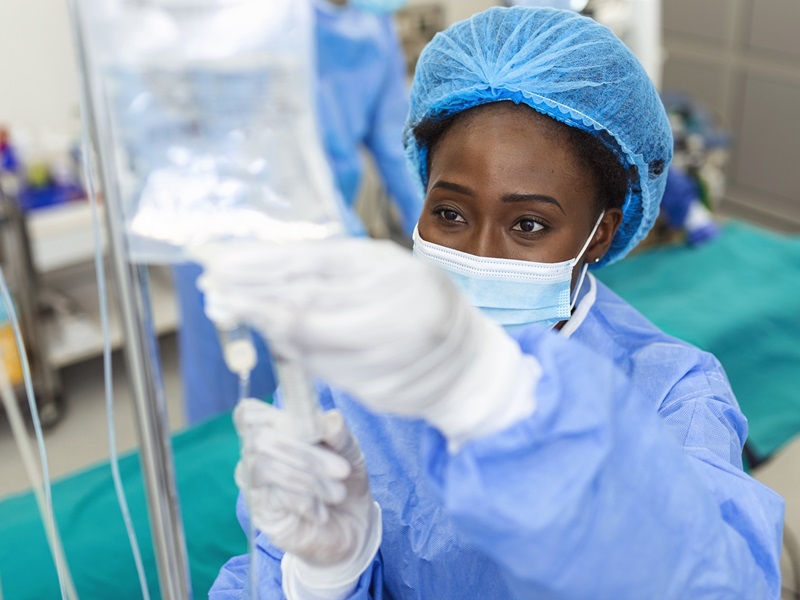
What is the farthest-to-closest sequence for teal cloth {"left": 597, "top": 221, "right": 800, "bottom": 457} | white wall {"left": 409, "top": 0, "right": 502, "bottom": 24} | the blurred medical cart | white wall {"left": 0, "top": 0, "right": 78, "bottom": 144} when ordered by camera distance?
white wall {"left": 409, "top": 0, "right": 502, "bottom": 24} → white wall {"left": 0, "top": 0, "right": 78, "bottom": 144} → the blurred medical cart → teal cloth {"left": 597, "top": 221, "right": 800, "bottom": 457}

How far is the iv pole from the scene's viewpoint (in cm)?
54

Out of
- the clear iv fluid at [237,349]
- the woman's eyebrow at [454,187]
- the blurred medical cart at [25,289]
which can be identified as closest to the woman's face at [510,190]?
the woman's eyebrow at [454,187]

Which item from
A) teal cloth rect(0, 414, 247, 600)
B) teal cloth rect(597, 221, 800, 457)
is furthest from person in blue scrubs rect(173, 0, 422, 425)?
teal cloth rect(597, 221, 800, 457)

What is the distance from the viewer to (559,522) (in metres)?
0.55

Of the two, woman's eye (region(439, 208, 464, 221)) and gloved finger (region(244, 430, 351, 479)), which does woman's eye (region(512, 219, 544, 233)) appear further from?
gloved finger (region(244, 430, 351, 479))

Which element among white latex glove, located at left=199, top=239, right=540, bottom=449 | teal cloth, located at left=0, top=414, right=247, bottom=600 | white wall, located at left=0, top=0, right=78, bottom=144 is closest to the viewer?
white latex glove, located at left=199, top=239, right=540, bottom=449

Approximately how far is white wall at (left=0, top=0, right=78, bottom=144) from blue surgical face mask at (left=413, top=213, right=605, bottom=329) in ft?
7.81

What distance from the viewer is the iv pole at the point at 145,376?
1.79ft

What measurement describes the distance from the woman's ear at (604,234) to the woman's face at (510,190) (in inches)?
1.5

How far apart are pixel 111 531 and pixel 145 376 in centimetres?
103

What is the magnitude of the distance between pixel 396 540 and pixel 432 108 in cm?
55

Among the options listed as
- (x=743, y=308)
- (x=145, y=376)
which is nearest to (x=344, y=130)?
(x=743, y=308)

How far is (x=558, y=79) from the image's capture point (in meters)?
0.94

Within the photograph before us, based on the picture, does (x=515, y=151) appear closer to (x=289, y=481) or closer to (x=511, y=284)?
(x=511, y=284)
